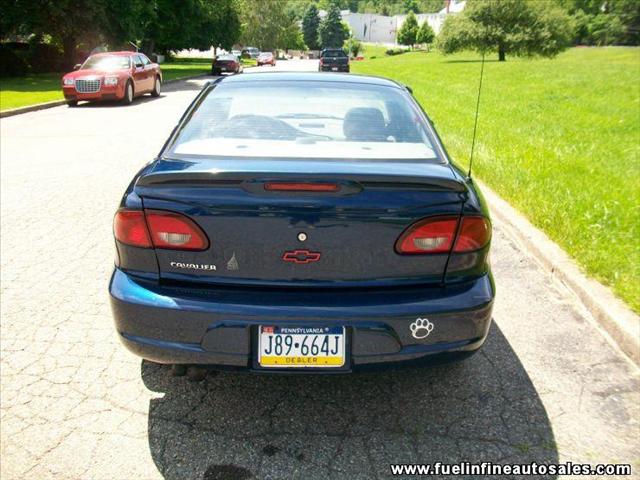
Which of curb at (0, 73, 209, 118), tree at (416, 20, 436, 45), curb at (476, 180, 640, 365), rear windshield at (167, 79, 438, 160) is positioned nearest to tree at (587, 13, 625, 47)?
tree at (416, 20, 436, 45)

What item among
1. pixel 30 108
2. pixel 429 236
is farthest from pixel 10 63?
pixel 429 236

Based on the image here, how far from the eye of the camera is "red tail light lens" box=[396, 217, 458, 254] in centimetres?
241

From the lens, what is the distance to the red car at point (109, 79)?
→ 54.8 ft

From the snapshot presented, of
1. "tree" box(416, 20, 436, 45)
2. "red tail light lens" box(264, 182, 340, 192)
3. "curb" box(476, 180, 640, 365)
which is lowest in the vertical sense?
"tree" box(416, 20, 436, 45)

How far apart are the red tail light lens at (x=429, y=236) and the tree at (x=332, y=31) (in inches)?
5397

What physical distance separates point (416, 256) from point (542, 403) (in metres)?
1.15

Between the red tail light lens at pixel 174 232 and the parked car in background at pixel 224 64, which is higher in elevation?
the red tail light lens at pixel 174 232

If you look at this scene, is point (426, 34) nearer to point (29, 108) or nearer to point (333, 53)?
point (333, 53)

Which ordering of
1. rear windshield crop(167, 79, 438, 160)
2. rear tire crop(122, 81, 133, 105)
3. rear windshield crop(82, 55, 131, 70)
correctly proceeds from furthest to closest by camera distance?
rear windshield crop(82, 55, 131, 70) < rear tire crop(122, 81, 133, 105) < rear windshield crop(167, 79, 438, 160)

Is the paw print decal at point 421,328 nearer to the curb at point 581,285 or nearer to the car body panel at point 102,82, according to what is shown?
the curb at point 581,285

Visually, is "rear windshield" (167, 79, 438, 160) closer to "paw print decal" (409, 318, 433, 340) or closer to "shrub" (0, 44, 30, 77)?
"paw print decal" (409, 318, 433, 340)

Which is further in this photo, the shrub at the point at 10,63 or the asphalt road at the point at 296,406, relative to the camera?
the shrub at the point at 10,63

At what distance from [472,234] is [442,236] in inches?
6.2

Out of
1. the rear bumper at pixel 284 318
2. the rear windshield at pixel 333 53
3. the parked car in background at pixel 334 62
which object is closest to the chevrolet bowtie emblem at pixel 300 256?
the rear bumper at pixel 284 318
